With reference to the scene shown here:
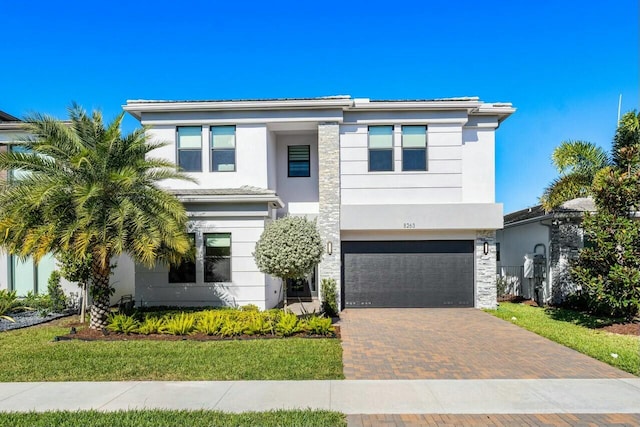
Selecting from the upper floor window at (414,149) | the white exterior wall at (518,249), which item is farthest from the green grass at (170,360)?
the white exterior wall at (518,249)

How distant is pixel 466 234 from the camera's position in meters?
15.1

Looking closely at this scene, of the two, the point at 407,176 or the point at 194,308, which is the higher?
the point at 407,176

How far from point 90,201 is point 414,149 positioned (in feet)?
34.1

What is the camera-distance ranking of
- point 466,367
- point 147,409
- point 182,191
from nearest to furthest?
1. point 147,409
2. point 466,367
3. point 182,191

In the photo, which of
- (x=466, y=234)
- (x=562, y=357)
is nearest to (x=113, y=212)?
(x=562, y=357)

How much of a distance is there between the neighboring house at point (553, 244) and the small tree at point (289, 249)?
8.85 metres

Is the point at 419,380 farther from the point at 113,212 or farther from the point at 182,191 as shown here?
the point at 182,191

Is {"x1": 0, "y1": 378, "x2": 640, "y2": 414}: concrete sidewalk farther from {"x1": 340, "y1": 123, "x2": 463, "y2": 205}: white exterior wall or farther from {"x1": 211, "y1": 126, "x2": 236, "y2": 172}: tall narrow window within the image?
{"x1": 211, "y1": 126, "x2": 236, "y2": 172}: tall narrow window

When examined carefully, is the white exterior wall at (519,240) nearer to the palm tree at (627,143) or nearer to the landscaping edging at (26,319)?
the palm tree at (627,143)

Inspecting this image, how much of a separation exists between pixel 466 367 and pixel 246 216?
327 inches

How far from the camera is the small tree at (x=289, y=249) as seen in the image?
1095 centimetres

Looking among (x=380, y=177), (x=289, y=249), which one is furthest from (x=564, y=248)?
(x=289, y=249)

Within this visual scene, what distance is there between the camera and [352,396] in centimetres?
630

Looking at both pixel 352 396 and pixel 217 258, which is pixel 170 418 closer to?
pixel 352 396
